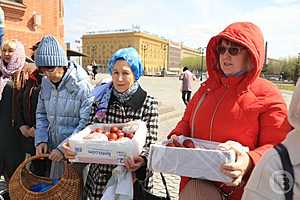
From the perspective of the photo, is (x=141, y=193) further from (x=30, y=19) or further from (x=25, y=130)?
(x=30, y=19)

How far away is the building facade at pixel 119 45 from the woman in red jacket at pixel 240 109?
90.7m

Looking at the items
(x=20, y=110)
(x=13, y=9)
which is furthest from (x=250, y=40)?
(x=13, y=9)

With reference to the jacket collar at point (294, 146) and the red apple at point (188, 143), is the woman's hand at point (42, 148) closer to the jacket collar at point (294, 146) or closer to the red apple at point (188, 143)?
the red apple at point (188, 143)

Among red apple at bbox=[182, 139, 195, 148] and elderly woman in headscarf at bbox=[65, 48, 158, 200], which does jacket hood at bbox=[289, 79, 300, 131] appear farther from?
elderly woman in headscarf at bbox=[65, 48, 158, 200]

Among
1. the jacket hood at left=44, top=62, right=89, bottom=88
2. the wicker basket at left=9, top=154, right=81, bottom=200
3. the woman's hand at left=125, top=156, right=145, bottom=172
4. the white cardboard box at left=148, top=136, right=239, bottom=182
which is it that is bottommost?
the wicker basket at left=9, top=154, right=81, bottom=200

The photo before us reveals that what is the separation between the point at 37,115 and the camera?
307cm

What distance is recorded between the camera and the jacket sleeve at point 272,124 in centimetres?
180

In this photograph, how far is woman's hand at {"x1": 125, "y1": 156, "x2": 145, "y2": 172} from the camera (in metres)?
2.25

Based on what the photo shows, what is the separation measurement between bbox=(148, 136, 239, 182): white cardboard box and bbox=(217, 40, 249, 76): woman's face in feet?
1.50

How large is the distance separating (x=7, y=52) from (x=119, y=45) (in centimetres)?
9680

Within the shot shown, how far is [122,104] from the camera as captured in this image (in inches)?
103

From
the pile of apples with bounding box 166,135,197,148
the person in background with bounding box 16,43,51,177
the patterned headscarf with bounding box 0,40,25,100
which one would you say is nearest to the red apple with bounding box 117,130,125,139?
the pile of apples with bounding box 166,135,197,148

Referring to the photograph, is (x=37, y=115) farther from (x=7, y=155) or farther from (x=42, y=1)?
(x=42, y=1)

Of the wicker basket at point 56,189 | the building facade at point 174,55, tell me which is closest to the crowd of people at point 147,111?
the wicker basket at point 56,189
